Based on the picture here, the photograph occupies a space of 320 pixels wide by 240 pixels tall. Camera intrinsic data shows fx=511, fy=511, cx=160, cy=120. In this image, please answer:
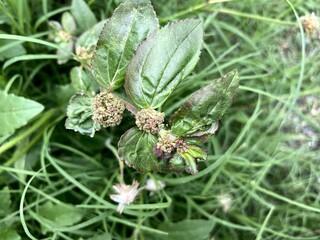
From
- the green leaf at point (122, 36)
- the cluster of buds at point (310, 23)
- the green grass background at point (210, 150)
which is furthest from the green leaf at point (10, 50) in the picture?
the cluster of buds at point (310, 23)

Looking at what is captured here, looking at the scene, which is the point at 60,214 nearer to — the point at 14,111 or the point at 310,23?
the point at 14,111

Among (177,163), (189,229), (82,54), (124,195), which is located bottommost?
(189,229)

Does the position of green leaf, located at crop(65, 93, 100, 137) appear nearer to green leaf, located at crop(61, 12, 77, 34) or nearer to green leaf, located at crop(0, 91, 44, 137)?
green leaf, located at crop(0, 91, 44, 137)

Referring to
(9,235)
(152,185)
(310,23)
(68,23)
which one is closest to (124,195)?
(152,185)

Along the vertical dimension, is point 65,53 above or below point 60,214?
above

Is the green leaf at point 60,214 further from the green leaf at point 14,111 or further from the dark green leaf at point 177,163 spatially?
the dark green leaf at point 177,163

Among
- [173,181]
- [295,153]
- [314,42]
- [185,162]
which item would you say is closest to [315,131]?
[295,153]

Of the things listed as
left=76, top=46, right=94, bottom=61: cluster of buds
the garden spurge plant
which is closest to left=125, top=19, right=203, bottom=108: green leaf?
the garden spurge plant

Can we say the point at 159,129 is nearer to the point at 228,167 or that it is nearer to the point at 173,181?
the point at 173,181
